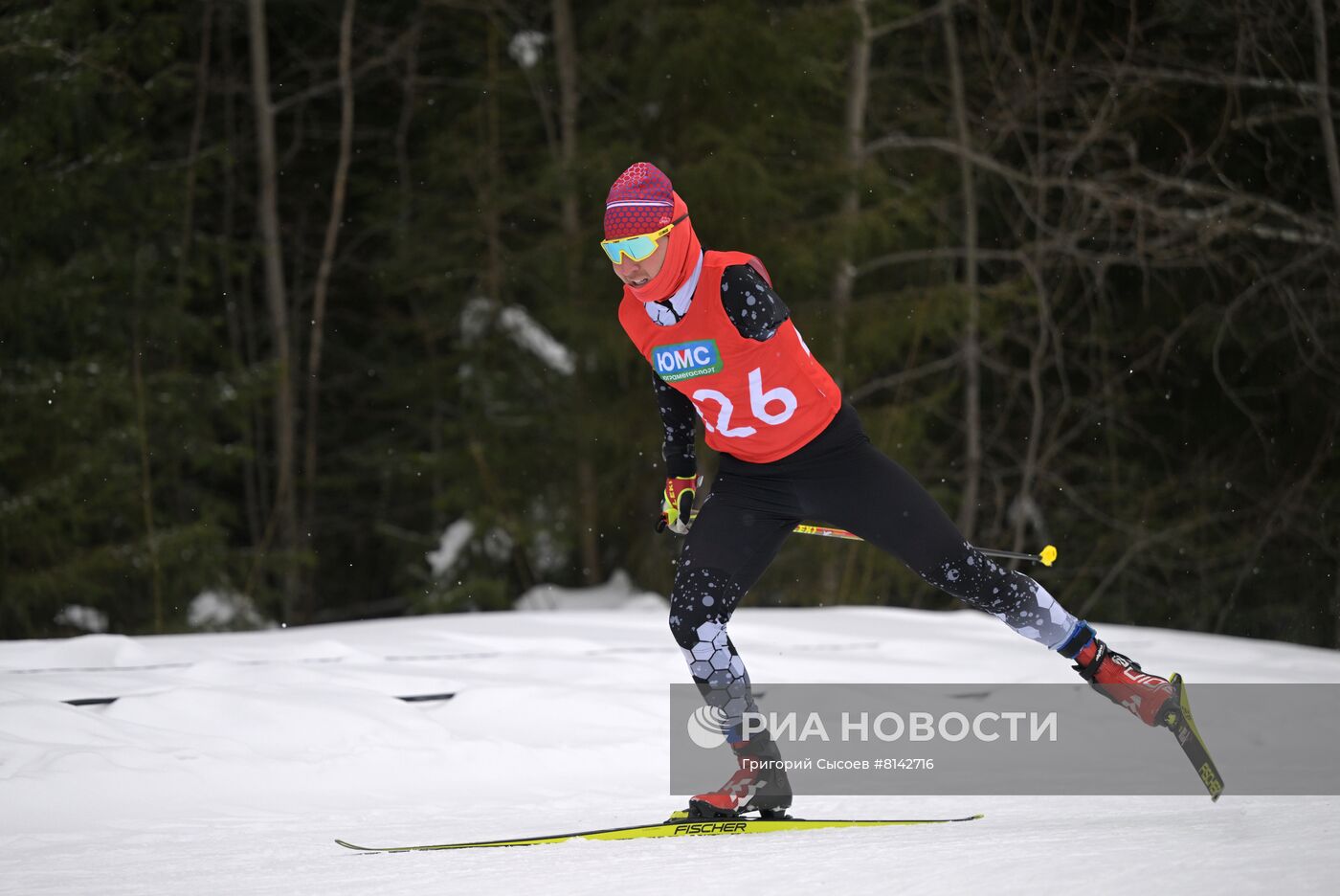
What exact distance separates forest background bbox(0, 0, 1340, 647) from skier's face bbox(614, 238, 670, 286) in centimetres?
571

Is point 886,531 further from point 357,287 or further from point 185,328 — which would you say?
point 357,287

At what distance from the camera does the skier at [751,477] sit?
3037 millimetres

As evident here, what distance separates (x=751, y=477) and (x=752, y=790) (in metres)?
0.79

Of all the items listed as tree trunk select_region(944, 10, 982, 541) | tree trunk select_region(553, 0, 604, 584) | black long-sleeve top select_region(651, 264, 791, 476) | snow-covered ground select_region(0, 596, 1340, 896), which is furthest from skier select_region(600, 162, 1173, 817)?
tree trunk select_region(944, 10, 982, 541)

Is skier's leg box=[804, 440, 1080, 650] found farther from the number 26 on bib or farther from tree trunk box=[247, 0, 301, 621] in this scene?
tree trunk box=[247, 0, 301, 621]

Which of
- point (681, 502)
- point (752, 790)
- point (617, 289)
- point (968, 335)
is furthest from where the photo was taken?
point (968, 335)

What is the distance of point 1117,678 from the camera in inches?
129

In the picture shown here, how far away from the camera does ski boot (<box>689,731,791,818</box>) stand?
317cm

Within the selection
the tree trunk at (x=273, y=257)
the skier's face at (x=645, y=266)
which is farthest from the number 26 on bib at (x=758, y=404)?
the tree trunk at (x=273, y=257)

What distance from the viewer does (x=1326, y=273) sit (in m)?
8.81

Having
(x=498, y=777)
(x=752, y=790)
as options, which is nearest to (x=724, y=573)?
(x=752, y=790)

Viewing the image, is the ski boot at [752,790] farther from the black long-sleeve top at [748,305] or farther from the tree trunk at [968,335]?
the tree trunk at [968,335]

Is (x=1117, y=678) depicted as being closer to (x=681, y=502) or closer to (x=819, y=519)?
(x=819, y=519)

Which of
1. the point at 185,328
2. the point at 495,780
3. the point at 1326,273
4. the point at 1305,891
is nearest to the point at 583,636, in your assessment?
the point at 495,780
